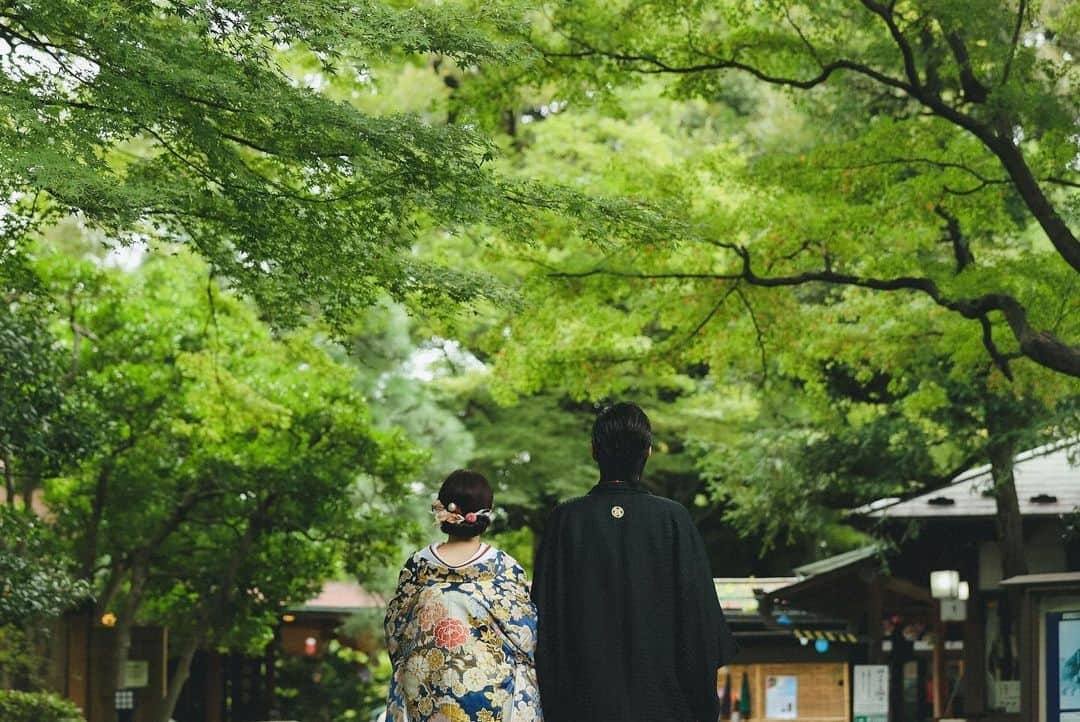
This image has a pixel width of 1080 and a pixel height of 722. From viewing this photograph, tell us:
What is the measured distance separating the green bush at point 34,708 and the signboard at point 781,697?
958 cm

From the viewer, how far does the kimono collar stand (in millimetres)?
4520

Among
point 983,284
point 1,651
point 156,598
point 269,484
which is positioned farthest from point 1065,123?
point 156,598

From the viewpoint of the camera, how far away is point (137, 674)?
20.0 metres

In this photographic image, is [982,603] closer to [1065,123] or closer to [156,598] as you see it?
[1065,123]

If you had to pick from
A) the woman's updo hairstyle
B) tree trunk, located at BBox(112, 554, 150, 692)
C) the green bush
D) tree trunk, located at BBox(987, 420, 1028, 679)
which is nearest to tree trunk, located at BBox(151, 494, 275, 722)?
tree trunk, located at BBox(112, 554, 150, 692)

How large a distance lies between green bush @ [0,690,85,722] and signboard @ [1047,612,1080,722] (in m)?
10.3

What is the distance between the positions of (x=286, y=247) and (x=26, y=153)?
69.8 inches

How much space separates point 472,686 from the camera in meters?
4.81

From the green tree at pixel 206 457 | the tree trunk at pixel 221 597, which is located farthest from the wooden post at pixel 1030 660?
the tree trunk at pixel 221 597

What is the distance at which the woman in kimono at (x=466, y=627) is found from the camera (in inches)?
188

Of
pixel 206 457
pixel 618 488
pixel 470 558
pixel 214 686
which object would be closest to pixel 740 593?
pixel 206 457

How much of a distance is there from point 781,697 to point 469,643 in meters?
16.0

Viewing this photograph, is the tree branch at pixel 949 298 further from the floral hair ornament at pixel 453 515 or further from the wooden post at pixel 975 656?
the wooden post at pixel 975 656

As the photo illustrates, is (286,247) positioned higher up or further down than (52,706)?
higher up
